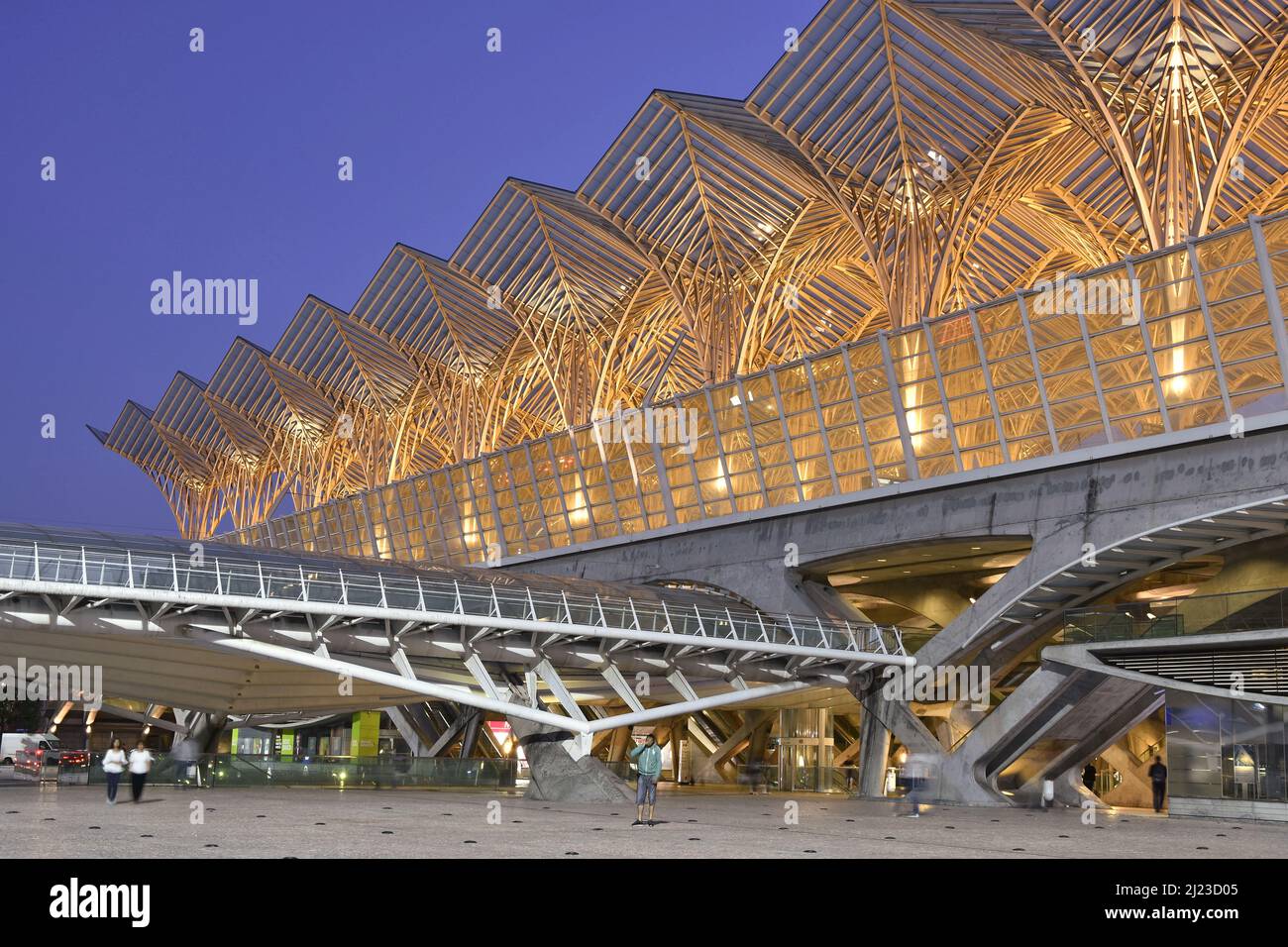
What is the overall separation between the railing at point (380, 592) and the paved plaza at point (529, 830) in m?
4.59

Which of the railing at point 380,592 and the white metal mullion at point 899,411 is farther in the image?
the white metal mullion at point 899,411

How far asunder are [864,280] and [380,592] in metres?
40.7

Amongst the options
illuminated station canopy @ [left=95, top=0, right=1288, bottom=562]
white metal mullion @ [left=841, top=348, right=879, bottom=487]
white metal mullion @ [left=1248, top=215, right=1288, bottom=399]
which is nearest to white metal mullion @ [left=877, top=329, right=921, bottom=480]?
illuminated station canopy @ [left=95, top=0, right=1288, bottom=562]

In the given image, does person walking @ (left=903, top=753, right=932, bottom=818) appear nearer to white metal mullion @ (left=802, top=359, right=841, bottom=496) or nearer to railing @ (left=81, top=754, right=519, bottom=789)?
white metal mullion @ (left=802, top=359, right=841, bottom=496)

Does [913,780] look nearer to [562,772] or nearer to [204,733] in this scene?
[562,772]

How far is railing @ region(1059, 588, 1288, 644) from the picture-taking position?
34.9 metres

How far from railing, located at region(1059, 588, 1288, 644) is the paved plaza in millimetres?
5153

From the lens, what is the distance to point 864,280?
66062 millimetres

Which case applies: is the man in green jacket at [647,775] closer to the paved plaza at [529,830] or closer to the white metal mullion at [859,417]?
the paved plaza at [529,830]

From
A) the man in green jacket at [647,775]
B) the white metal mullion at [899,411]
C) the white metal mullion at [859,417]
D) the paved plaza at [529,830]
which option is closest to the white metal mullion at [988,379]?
the white metal mullion at [899,411]

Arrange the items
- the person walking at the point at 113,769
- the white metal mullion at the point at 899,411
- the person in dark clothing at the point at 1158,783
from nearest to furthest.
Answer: the person walking at the point at 113,769
the person in dark clothing at the point at 1158,783
the white metal mullion at the point at 899,411

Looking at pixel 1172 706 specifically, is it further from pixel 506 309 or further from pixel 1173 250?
pixel 506 309

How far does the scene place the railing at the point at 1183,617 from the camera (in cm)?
3488

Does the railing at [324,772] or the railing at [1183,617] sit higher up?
the railing at [1183,617]
